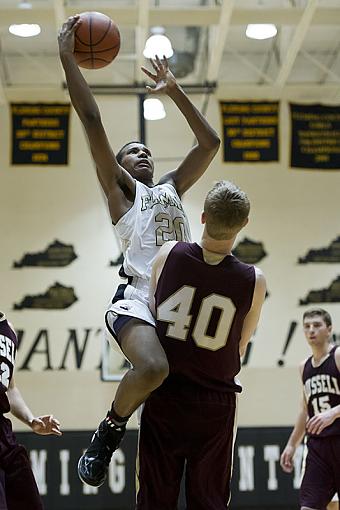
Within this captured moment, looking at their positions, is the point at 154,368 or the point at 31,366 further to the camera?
the point at 31,366

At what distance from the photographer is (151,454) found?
411cm

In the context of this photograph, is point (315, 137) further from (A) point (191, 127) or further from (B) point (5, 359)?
(A) point (191, 127)

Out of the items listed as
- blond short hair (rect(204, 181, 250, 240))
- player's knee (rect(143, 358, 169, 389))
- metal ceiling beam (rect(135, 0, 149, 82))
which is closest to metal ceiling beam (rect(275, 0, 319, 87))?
metal ceiling beam (rect(135, 0, 149, 82))

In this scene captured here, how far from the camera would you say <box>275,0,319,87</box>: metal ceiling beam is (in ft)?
37.6

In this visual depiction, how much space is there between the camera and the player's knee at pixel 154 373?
12.7 feet

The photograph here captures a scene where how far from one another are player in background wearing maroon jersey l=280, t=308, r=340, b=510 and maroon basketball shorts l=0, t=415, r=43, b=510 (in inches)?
101

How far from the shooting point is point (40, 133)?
13977 millimetres

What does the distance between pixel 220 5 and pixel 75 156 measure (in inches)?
142

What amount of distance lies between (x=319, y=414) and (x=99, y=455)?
367cm

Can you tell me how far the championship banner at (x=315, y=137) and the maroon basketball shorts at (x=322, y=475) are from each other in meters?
6.97

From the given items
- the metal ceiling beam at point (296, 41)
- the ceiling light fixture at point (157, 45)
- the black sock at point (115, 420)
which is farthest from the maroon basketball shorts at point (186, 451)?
the metal ceiling beam at point (296, 41)

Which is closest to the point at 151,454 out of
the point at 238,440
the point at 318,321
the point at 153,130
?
the point at 318,321

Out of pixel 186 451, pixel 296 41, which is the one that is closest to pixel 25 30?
pixel 296 41

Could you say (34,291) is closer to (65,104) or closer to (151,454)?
(65,104)
